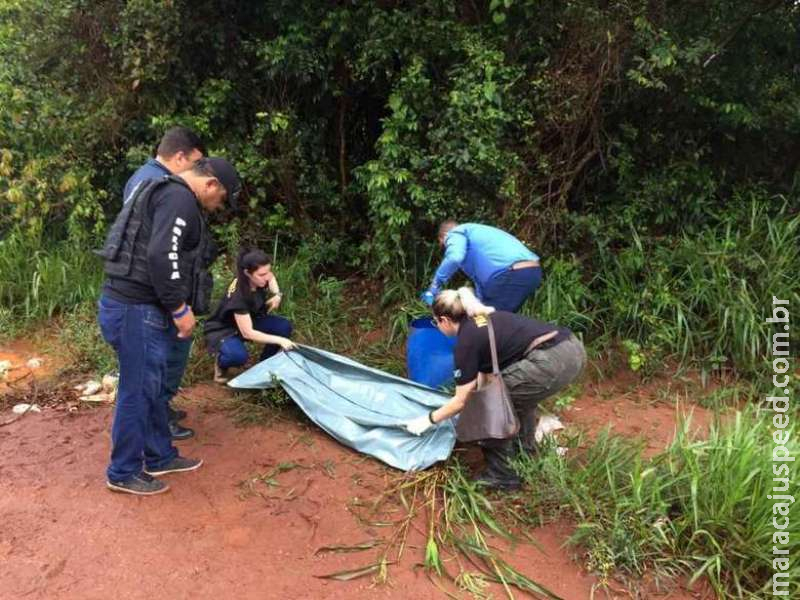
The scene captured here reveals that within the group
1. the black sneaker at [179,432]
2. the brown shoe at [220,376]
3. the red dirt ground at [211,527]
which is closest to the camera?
the red dirt ground at [211,527]

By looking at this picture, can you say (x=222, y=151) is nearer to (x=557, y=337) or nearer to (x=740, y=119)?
(x=557, y=337)

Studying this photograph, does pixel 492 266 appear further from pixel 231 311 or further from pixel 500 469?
pixel 231 311

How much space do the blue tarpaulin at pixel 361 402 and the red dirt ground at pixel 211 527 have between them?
13 cm

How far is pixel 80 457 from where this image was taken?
11.9 feet

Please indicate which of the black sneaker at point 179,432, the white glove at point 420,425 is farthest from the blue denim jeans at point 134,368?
the white glove at point 420,425

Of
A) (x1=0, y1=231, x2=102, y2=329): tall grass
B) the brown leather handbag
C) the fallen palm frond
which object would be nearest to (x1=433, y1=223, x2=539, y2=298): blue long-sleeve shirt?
the brown leather handbag

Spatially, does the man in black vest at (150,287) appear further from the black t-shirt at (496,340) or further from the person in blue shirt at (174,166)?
the black t-shirt at (496,340)

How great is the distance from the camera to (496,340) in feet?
10.3

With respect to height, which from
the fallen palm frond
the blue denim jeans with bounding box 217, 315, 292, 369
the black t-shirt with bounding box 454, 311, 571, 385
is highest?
the black t-shirt with bounding box 454, 311, 571, 385

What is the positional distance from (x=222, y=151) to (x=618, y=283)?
3.58 m

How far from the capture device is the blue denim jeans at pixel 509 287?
4039mm

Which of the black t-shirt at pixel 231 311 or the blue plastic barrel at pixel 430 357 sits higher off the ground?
the black t-shirt at pixel 231 311

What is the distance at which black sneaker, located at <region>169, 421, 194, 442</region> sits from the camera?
3.80 meters

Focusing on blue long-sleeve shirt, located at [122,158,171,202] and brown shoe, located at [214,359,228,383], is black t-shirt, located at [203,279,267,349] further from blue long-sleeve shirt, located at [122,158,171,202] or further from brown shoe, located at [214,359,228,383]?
blue long-sleeve shirt, located at [122,158,171,202]
